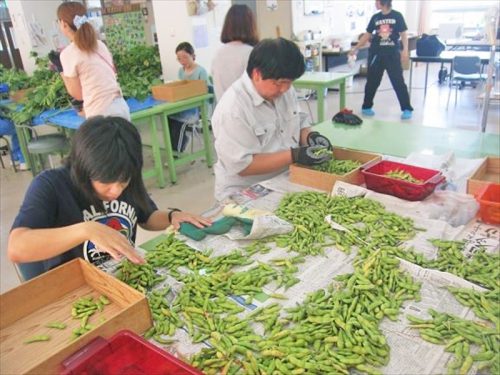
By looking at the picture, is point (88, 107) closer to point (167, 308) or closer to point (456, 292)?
point (167, 308)

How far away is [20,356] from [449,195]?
1.52 metres

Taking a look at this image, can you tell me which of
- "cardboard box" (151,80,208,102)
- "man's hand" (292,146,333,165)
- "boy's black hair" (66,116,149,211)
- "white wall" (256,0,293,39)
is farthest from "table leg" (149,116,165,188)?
"white wall" (256,0,293,39)

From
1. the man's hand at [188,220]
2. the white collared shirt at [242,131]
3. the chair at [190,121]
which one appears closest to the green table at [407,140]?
the white collared shirt at [242,131]

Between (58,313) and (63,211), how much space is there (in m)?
0.35

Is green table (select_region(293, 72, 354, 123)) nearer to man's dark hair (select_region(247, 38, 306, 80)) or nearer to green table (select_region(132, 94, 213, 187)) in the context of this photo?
green table (select_region(132, 94, 213, 187))

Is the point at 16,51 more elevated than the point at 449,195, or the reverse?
the point at 16,51

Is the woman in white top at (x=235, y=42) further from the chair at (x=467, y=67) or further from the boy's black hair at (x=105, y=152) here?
the chair at (x=467, y=67)

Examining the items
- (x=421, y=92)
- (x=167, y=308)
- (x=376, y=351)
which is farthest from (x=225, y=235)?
(x=421, y=92)

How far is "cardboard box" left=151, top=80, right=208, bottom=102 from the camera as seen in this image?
12.9 feet

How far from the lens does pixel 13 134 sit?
4812 mm

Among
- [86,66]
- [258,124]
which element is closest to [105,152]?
[258,124]

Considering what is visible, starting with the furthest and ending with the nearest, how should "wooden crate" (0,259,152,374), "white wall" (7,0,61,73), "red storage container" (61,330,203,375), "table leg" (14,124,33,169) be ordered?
"white wall" (7,0,61,73)
"table leg" (14,124,33,169)
"wooden crate" (0,259,152,374)
"red storage container" (61,330,203,375)

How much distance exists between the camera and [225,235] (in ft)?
5.00

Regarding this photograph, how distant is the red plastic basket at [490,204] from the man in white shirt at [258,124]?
651 millimetres
